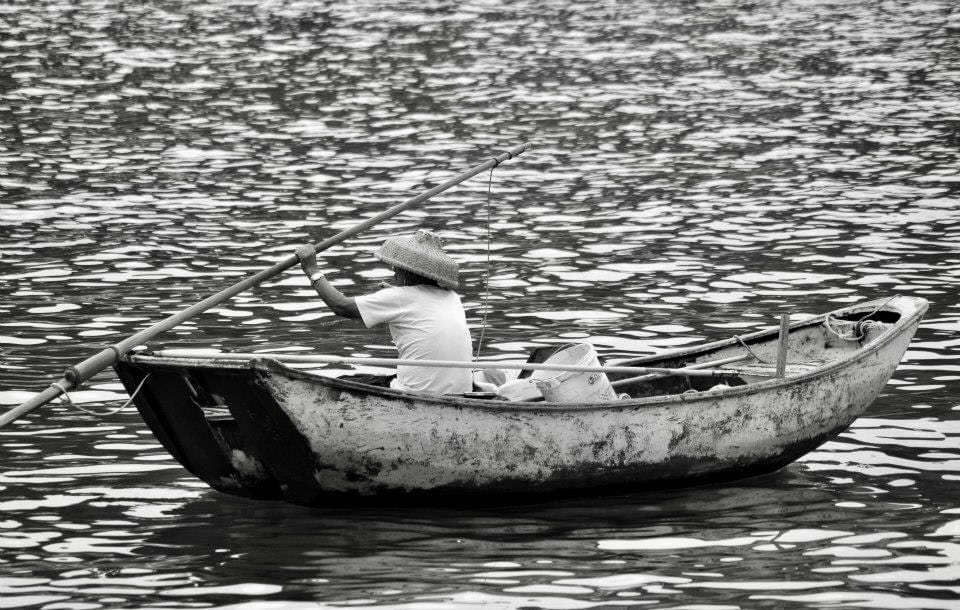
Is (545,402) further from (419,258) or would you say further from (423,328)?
(419,258)

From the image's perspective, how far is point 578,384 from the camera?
411 inches

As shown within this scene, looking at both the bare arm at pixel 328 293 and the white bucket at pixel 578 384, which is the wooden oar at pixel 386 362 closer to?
the white bucket at pixel 578 384

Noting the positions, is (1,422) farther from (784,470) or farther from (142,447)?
(784,470)

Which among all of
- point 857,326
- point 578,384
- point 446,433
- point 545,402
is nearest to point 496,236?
point 857,326

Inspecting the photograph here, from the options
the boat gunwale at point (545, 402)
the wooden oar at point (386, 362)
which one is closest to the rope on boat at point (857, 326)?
the boat gunwale at point (545, 402)

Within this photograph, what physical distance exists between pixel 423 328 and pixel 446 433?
821 mm

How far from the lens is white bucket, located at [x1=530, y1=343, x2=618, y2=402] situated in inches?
411

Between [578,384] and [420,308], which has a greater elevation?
[420,308]

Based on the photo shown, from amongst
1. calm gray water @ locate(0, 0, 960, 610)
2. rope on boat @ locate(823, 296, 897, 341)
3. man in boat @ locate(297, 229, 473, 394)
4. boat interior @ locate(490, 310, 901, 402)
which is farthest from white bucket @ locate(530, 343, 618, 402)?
rope on boat @ locate(823, 296, 897, 341)

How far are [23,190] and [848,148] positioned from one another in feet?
40.0

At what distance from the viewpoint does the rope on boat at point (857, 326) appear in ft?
40.3

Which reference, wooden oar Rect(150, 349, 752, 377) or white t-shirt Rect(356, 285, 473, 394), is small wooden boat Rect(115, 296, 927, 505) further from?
white t-shirt Rect(356, 285, 473, 394)

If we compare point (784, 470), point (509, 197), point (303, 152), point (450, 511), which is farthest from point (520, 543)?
point (303, 152)

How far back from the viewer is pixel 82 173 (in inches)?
888
